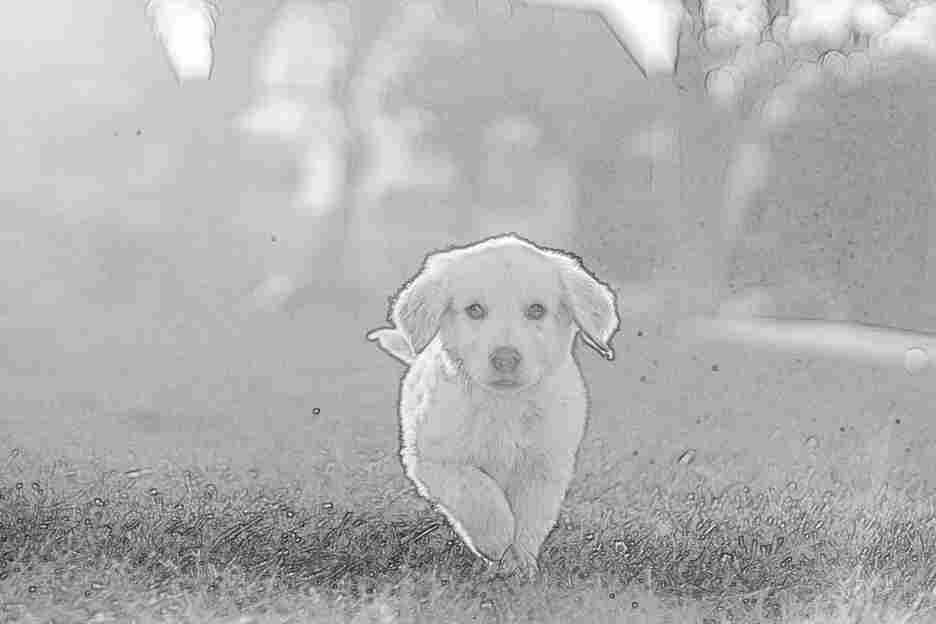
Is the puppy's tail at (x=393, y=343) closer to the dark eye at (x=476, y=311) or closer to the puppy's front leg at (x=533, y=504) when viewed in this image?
the dark eye at (x=476, y=311)

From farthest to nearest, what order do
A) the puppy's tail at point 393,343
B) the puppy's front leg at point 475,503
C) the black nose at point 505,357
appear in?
1. the puppy's tail at point 393,343
2. the puppy's front leg at point 475,503
3. the black nose at point 505,357

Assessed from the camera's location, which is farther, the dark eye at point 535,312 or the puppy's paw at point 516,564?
the puppy's paw at point 516,564

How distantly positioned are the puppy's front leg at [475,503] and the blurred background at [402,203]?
0.21m

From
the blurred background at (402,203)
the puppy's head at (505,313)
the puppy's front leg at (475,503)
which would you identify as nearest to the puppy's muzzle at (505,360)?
the puppy's head at (505,313)

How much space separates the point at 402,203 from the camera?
278cm

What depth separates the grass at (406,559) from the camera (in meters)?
2.62

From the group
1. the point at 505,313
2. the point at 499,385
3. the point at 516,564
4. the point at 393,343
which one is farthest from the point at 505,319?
the point at 516,564

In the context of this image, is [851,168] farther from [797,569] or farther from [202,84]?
[202,84]

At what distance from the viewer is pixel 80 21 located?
2715mm

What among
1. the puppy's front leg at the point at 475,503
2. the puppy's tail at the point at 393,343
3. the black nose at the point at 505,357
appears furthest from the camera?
the puppy's tail at the point at 393,343

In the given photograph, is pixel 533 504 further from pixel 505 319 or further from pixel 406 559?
pixel 505 319

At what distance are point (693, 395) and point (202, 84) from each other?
138 centimetres

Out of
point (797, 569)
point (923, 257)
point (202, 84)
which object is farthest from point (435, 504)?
point (923, 257)

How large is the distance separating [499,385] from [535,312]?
17 centimetres
